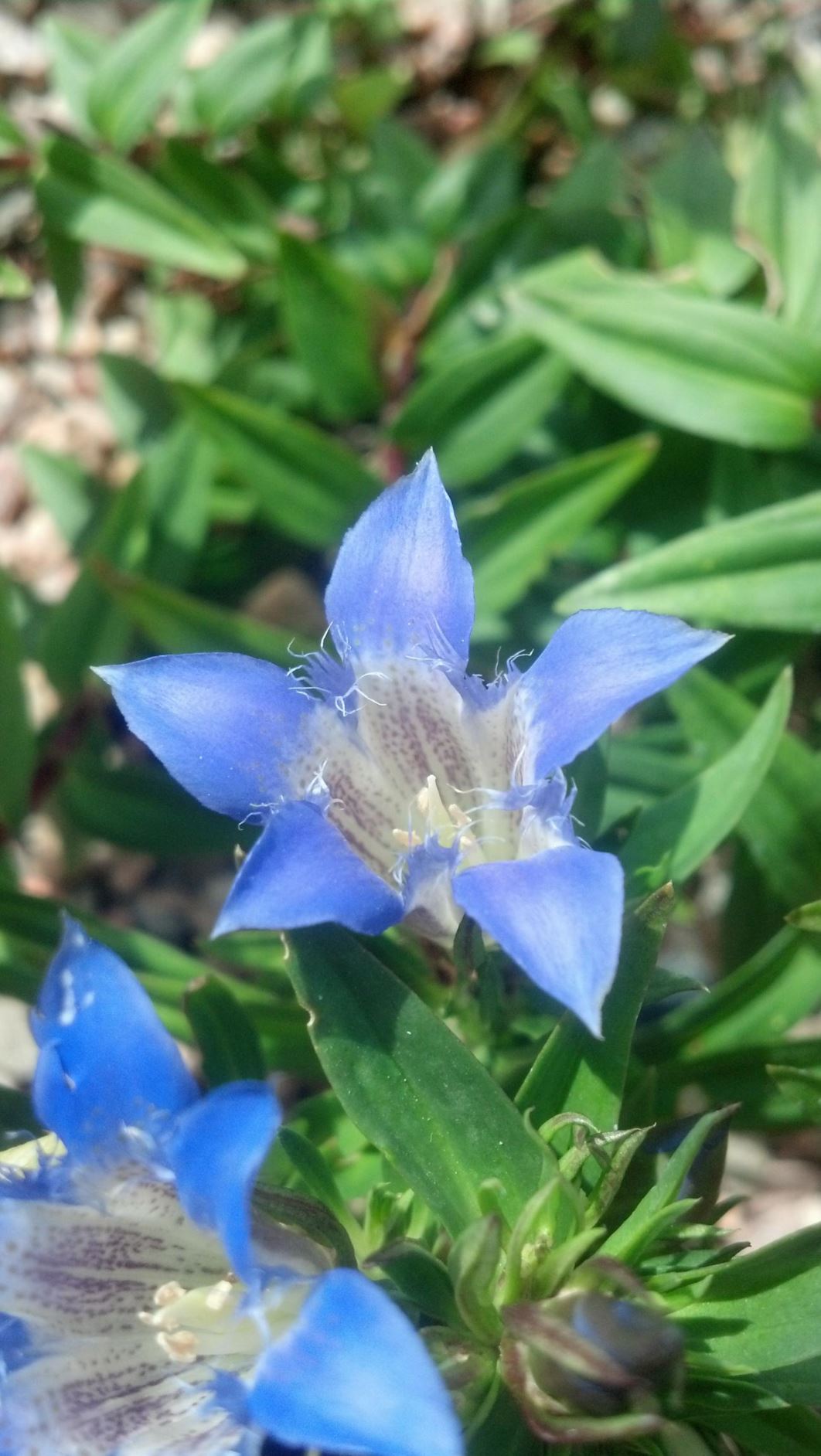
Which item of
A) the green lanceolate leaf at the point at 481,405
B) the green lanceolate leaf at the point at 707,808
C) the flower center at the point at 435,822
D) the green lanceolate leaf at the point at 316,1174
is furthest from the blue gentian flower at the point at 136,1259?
the green lanceolate leaf at the point at 481,405

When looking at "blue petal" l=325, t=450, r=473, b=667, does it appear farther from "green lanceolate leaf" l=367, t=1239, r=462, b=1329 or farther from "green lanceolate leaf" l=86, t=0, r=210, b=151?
"green lanceolate leaf" l=86, t=0, r=210, b=151

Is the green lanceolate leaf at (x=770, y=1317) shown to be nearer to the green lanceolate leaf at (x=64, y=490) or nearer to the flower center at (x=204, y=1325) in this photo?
the flower center at (x=204, y=1325)

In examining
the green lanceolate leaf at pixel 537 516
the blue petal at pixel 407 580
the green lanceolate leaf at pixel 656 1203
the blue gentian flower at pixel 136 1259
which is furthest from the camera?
the green lanceolate leaf at pixel 537 516

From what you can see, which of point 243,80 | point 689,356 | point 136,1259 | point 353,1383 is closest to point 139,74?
point 243,80

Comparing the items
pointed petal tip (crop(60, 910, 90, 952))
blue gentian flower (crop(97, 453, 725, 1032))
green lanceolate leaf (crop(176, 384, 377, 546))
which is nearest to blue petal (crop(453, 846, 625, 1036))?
blue gentian flower (crop(97, 453, 725, 1032))

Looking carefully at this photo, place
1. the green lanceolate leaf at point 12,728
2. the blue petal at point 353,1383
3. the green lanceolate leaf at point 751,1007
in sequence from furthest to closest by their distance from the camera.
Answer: the green lanceolate leaf at point 12,728 → the green lanceolate leaf at point 751,1007 → the blue petal at point 353,1383

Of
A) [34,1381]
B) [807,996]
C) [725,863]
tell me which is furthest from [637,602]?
[34,1381]
